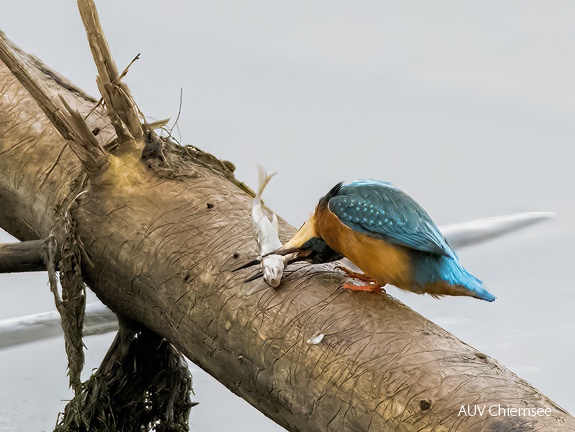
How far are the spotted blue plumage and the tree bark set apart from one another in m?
0.07

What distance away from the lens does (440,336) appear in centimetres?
123

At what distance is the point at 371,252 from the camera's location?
129 centimetres

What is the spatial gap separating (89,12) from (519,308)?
1298mm

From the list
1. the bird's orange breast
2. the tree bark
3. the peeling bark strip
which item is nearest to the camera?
the tree bark

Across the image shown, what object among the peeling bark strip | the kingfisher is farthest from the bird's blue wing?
the peeling bark strip

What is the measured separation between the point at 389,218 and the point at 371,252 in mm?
54

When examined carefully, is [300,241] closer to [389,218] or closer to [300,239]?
[300,239]

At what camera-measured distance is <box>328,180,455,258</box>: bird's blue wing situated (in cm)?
125

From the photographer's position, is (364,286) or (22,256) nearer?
(364,286)

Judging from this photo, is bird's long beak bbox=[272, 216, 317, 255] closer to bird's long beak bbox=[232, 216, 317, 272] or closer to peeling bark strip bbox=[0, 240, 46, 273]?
bird's long beak bbox=[232, 216, 317, 272]

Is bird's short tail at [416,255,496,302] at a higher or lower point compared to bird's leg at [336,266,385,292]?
higher

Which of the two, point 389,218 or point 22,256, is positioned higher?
point 389,218

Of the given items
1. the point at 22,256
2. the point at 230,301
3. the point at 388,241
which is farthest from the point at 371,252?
the point at 22,256

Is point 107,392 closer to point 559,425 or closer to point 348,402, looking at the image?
point 348,402
